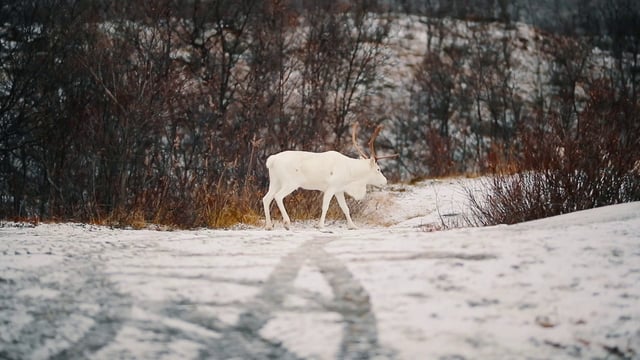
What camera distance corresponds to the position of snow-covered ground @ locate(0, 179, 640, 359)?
2.41 m

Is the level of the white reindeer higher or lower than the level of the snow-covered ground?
higher

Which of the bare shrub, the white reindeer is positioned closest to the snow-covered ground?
the bare shrub

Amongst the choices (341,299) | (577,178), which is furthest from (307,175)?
(341,299)

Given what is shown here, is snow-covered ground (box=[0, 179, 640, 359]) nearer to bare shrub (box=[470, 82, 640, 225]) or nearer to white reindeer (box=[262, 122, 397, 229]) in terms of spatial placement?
bare shrub (box=[470, 82, 640, 225])

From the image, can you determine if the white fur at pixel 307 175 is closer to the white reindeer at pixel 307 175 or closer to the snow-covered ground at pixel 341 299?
the white reindeer at pixel 307 175

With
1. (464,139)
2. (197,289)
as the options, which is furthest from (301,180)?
(464,139)

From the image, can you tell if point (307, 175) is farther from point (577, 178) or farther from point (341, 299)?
point (341, 299)

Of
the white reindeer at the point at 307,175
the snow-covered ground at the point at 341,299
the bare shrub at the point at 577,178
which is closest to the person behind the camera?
the snow-covered ground at the point at 341,299

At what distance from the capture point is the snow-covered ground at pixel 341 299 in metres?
2.41

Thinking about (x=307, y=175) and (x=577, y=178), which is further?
(x=307, y=175)

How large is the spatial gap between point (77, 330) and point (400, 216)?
9485mm

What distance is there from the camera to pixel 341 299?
2828 millimetres

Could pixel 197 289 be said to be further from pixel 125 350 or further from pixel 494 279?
pixel 494 279

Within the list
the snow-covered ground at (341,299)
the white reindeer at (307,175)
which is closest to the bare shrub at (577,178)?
the white reindeer at (307,175)
